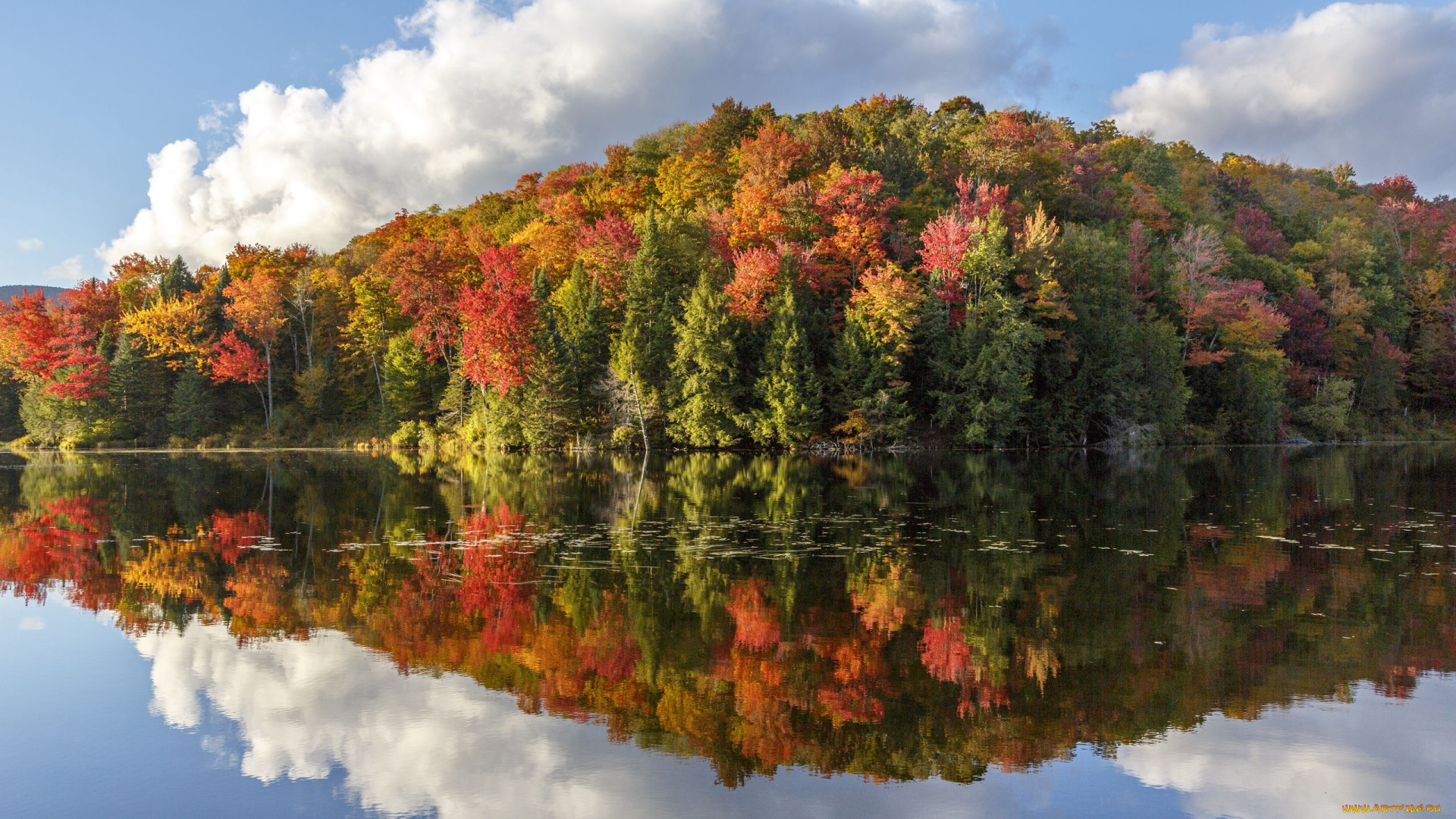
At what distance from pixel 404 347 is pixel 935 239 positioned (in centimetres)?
2957

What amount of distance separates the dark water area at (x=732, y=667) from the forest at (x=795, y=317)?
25.2 meters

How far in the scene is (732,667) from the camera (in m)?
7.41

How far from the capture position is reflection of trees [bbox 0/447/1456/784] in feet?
21.3

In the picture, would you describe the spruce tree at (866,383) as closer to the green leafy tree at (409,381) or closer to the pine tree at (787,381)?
the pine tree at (787,381)

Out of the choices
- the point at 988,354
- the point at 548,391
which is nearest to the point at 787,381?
the point at 988,354

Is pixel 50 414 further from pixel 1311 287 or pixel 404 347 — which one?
pixel 1311 287

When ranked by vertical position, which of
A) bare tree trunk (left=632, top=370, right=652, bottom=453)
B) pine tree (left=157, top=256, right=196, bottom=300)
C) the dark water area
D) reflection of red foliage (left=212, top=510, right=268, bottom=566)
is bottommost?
Result: the dark water area

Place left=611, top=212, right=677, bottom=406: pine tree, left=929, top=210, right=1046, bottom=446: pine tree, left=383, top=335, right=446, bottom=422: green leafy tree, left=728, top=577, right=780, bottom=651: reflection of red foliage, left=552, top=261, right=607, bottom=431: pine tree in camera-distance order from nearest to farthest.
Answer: left=728, top=577, right=780, bottom=651: reflection of red foliage
left=929, top=210, right=1046, bottom=446: pine tree
left=611, top=212, right=677, bottom=406: pine tree
left=552, top=261, right=607, bottom=431: pine tree
left=383, top=335, right=446, bottom=422: green leafy tree

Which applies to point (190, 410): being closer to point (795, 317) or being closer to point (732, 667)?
point (795, 317)

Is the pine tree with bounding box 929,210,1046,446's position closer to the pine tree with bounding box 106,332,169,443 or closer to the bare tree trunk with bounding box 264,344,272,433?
the bare tree trunk with bounding box 264,344,272,433

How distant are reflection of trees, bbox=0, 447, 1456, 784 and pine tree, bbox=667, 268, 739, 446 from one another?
1885 centimetres

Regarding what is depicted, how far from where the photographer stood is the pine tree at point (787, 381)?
131ft

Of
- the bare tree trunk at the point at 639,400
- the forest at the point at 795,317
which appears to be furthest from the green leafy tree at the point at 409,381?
the bare tree trunk at the point at 639,400

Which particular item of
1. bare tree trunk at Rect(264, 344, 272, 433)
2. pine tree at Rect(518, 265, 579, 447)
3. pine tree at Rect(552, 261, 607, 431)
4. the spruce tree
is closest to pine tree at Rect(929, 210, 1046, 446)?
the spruce tree
